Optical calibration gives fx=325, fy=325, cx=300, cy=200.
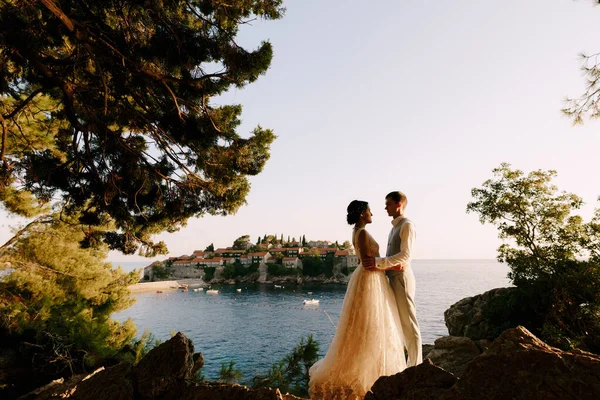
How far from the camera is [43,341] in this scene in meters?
5.12

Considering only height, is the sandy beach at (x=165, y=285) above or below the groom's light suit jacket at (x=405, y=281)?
below

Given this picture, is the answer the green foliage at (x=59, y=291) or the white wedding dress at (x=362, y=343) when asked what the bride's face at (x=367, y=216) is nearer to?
the white wedding dress at (x=362, y=343)

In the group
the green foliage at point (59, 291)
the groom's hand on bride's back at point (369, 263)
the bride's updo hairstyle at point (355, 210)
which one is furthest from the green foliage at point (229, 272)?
the groom's hand on bride's back at point (369, 263)

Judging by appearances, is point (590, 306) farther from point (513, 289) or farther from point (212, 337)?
point (212, 337)

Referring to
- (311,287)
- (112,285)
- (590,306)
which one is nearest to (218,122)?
(112,285)

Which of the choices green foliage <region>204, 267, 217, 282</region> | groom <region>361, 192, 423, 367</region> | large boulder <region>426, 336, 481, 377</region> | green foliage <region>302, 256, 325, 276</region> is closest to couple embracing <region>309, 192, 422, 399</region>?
groom <region>361, 192, 423, 367</region>

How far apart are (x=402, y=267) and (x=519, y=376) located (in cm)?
178

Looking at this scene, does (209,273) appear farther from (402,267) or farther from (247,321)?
(402,267)

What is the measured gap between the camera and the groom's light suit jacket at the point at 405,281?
3256 millimetres

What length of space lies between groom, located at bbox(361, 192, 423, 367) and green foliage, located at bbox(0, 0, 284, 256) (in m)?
2.57

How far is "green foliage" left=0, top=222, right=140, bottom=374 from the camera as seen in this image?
6167 millimetres

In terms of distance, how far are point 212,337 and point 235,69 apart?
106ft

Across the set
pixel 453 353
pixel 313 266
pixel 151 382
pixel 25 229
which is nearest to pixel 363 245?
pixel 151 382

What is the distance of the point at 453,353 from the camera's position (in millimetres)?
8875
